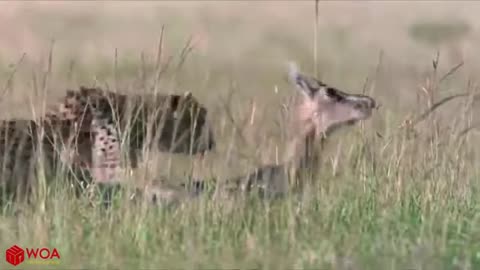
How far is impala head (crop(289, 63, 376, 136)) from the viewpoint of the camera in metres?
8.16

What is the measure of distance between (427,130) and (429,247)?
2.13 metres

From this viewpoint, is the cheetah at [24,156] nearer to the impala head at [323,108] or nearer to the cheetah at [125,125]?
the cheetah at [125,125]

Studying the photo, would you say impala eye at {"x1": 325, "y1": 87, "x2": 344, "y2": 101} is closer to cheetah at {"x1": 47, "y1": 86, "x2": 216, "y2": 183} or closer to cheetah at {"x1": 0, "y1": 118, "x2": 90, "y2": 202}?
cheetah at {"x1": 47, "y1": 86, "x2": 216, "y2": 183}

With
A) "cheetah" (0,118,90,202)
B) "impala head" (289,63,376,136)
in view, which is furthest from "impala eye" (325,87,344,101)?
"cheetah" (0,118,90,202)

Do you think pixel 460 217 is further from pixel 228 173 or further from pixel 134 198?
pixel 134 198

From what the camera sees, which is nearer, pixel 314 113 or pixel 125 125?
pixel 125 125

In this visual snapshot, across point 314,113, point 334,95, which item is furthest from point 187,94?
point 334,95

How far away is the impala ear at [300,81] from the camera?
7957 mm

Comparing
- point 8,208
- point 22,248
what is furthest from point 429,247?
point 8,208

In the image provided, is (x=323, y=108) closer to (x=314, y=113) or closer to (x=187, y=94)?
(x=314, y=113)

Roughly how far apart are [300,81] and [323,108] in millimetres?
280

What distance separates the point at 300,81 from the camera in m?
8.11

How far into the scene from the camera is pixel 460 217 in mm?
6453

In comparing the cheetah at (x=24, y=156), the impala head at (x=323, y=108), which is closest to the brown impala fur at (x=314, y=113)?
the impala head at (x=323, y=108)
